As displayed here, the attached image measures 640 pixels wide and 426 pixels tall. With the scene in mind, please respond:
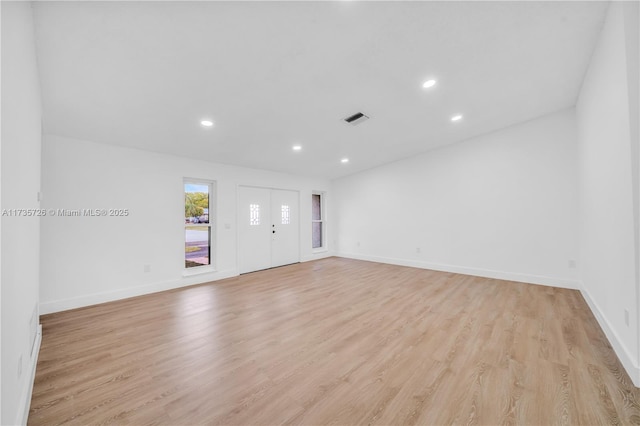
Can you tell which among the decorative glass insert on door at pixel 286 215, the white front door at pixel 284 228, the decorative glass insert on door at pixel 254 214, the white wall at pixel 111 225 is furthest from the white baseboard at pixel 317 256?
the white wall at pixel 111 225

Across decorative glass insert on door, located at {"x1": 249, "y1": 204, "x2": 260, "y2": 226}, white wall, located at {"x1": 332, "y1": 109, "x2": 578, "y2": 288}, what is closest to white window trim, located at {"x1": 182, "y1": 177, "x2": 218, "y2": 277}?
decorative glass insert on door, located at {"x1": 249, "y1": 204, "x2": 260, "y2": 226}

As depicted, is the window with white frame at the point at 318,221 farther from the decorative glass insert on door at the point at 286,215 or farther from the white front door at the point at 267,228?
the decorative glass insert on door at the point at 286,215

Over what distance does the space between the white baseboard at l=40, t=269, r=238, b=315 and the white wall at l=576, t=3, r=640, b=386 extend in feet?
17.5

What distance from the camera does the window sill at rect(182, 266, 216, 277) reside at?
14.3 feet

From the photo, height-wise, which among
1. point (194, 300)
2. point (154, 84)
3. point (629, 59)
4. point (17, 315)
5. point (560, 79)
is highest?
point (560, 79)

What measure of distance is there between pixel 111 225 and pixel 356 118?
13.4 feet

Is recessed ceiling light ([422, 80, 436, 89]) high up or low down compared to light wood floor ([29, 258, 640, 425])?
up

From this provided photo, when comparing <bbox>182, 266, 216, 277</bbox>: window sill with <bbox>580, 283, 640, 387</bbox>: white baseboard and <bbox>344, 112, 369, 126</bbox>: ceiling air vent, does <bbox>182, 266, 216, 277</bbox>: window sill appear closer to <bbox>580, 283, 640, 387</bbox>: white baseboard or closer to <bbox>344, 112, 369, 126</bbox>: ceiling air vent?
<bbox>344, 112, 369, 126</bbox>: ceiling air vent

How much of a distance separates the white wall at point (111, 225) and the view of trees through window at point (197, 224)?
0.79 ft

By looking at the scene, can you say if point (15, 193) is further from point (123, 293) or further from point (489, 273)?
point (489, 273)

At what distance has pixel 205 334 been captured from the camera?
2.48 m

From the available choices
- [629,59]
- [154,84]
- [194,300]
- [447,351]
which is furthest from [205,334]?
[629,59]

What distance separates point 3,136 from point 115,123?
7.73 feet

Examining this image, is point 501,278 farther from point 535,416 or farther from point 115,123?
point 115,123
